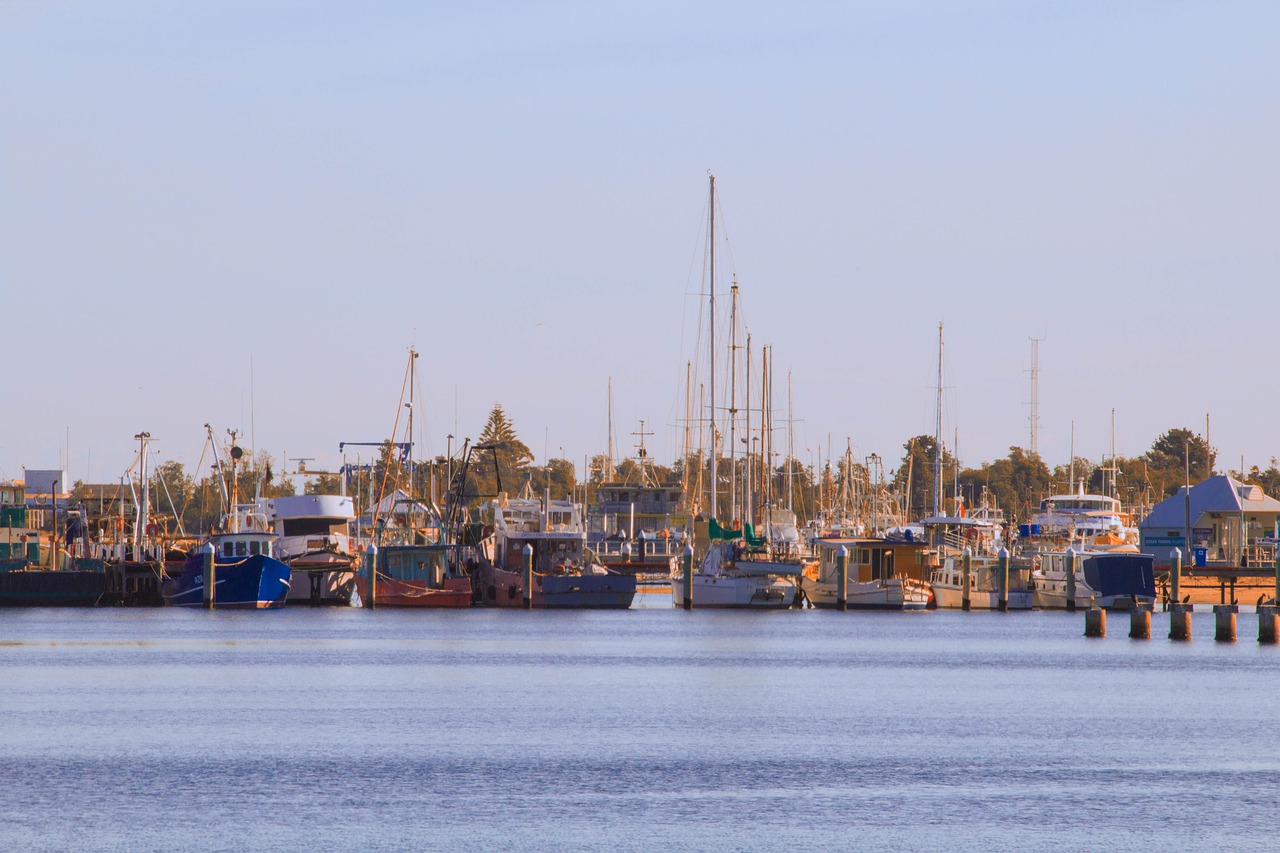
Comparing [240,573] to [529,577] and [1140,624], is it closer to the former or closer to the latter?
[529,577]

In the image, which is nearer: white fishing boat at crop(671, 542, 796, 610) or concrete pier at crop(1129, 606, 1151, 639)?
concrete pier at crop(1129, 606, 1151, 639)

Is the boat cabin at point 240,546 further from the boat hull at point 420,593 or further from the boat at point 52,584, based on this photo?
the boat at point 52,584

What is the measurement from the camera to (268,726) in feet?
166

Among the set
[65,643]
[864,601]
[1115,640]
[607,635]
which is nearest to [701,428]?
[864,601]

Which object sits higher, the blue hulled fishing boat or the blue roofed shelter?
the blue roofed shelter

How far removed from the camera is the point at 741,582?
9869 cm

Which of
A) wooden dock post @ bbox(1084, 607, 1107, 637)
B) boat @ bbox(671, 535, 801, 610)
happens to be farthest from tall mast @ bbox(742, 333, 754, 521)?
wooden dock post @ bbox(1084, 607, 1107, 637)

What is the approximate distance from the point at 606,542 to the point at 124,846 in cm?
11045

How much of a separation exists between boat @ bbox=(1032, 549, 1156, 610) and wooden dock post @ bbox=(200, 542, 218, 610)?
44277 millimetres

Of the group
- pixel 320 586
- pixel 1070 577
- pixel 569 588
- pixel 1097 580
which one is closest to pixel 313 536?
pixel 320 586

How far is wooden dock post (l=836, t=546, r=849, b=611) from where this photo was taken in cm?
10000

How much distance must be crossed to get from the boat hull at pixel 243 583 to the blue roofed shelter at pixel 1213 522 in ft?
191

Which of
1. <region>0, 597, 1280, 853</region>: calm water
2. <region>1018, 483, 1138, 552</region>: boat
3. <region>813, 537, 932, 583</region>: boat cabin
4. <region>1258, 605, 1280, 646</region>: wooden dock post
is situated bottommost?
<region>0, 597, 1280, 853</region>: calm water

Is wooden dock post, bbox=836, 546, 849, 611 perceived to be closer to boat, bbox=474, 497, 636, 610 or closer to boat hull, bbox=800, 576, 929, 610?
boat hull, bbox=800, 576, 929, 610
